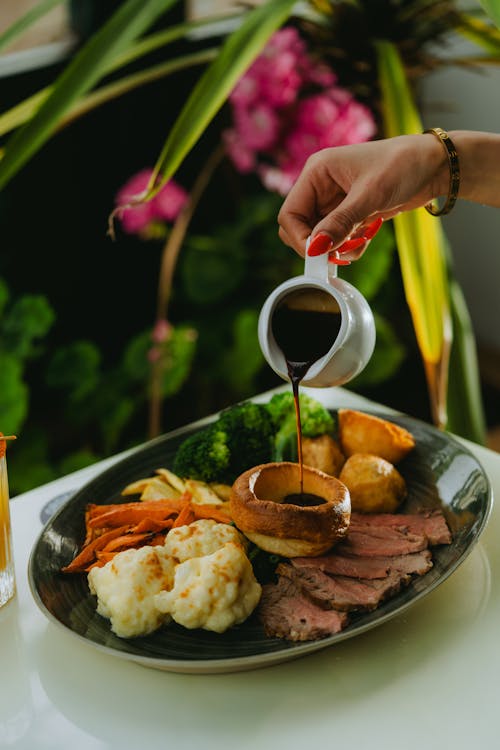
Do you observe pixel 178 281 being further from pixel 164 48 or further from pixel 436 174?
pixel 436 174

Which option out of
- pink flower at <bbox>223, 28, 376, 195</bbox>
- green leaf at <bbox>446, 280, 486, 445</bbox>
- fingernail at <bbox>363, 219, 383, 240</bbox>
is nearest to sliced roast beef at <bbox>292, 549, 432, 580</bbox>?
fingernail at <bbox>363, 219, 383, 240</bbox>

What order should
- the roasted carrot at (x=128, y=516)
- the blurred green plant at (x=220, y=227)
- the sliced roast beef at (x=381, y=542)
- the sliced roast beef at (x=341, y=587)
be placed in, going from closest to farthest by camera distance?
the sliced roast beef at (x=341, y=587) → the sliced roast beef at (x=381, y=542) → the roasted carrot at (x=128, y=516) → the blurred green plant at (x=220, y=227)

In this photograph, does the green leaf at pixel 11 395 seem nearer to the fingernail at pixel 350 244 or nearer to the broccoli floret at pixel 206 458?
the broccoli floret at pixel 206 458

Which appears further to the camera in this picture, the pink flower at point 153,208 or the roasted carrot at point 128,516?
the pink flower at point 153,208

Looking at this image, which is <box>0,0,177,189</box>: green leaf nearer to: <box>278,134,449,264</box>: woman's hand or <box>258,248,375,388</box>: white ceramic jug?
<box>278,134,449,264</box>: woman's hand

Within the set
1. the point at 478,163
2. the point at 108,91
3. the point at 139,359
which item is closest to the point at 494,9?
the point at 478,163

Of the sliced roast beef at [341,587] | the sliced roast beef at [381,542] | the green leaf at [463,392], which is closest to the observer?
the sliced roast beef at [341,587]

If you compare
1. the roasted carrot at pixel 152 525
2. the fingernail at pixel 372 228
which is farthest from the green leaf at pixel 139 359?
the roasted carrot at pixel 152 525
